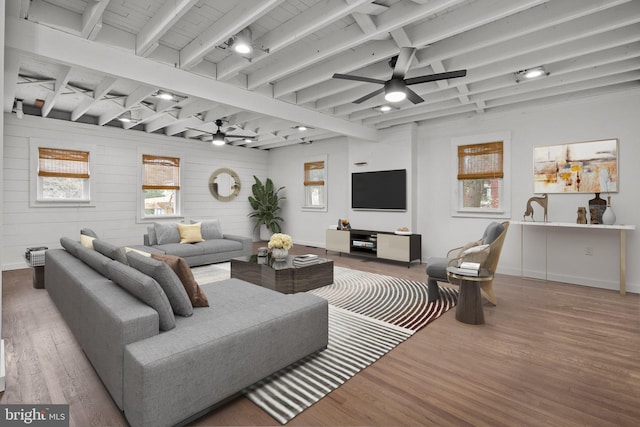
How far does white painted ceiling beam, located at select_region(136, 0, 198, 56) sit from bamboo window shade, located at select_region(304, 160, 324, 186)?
5047mm

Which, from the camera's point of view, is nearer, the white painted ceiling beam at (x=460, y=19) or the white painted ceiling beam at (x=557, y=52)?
the white painted ceiling beam at (x=460, y=19)

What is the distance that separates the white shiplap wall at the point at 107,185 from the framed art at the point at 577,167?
6.60 meters

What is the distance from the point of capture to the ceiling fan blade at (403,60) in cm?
289

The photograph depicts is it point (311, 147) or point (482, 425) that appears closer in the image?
point (482, 425)

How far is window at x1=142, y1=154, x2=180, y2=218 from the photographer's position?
675 centimetres

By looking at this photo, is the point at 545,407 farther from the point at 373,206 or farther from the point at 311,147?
the point at 311,147

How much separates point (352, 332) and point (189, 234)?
160 inches

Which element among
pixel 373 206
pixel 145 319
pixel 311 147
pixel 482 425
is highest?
pixel 311 147

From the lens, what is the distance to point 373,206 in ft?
21.9

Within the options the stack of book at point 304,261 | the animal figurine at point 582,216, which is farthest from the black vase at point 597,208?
the stack of book at point 304,261

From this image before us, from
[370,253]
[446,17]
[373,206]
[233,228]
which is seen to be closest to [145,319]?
[446,17]

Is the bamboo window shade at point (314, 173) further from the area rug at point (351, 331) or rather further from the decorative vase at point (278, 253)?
the decorative vase at point (278, 253)

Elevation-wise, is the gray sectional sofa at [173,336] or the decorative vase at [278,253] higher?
the decorative vase at [278,253]

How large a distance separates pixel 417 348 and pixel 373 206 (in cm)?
423
